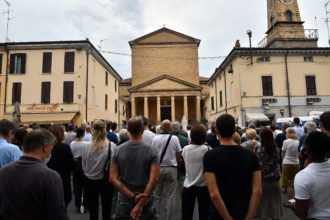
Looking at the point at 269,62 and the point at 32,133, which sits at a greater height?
the point at 269,62

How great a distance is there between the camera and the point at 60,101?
63.6ft

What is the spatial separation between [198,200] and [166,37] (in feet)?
127

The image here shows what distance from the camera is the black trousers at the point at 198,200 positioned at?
3.26 metres

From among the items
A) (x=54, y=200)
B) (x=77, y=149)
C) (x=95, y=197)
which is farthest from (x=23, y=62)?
(x=54, y=200)

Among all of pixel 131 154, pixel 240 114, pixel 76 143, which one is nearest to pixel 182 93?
pixel 240 114

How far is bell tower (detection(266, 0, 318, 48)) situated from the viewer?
75.4 ft

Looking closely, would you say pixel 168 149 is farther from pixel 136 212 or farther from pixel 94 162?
pixel 136 212

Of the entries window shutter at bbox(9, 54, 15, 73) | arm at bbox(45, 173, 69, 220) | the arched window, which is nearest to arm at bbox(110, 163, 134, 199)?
arm at bbox(45, 173, 69, 220)

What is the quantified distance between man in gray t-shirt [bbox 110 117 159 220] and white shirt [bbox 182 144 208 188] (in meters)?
0.91

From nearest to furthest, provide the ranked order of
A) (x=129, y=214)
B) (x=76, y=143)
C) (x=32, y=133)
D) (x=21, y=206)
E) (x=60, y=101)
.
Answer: (x=21, y=206)
(x=32, y=133)
(x=129, y=214)
(x=76, y=143)
(x=60, y=101)

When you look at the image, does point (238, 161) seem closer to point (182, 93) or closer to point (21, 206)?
point (21, 206)

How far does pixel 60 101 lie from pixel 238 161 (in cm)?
2010

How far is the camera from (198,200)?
10.8 ft

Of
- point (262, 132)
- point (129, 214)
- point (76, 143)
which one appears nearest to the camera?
point (129, 214)
